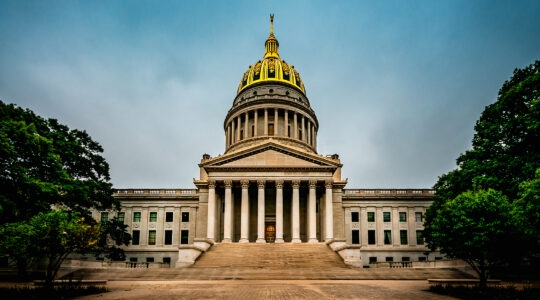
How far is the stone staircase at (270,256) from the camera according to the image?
1309 inches

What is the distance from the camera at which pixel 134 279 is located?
2714cm

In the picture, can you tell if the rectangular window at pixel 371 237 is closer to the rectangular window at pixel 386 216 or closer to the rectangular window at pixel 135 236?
the rectangular window at pixel 386 216

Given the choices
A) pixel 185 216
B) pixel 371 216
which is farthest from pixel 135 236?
pixel 371 216

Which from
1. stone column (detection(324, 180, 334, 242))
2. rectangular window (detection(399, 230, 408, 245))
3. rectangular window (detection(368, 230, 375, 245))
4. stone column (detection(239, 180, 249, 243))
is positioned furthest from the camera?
rectangular window (detection(368, 230, 375, 245))

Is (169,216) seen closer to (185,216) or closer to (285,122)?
(185,216)

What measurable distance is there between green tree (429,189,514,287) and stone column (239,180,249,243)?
26.4 meters

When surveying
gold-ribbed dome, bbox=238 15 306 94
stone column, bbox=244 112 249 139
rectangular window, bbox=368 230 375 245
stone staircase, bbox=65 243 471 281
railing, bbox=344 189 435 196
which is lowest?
stone staircase, bbox=65 243 471 281

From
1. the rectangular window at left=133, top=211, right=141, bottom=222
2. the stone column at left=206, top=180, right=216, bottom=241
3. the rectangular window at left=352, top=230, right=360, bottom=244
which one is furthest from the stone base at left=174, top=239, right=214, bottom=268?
the rectangular window at left=352, top=230, right=360, bottom=244

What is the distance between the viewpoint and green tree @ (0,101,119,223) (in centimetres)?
2506

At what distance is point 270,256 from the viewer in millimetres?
36062

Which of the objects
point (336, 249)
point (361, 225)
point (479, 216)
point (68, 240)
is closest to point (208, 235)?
point (336, 249)

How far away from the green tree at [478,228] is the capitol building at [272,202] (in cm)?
1427

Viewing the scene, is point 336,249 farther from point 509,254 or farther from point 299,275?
point 509,254

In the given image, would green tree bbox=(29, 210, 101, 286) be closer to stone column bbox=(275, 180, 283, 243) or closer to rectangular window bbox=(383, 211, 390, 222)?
stone column bbox=(275, 180, 283, 243)
